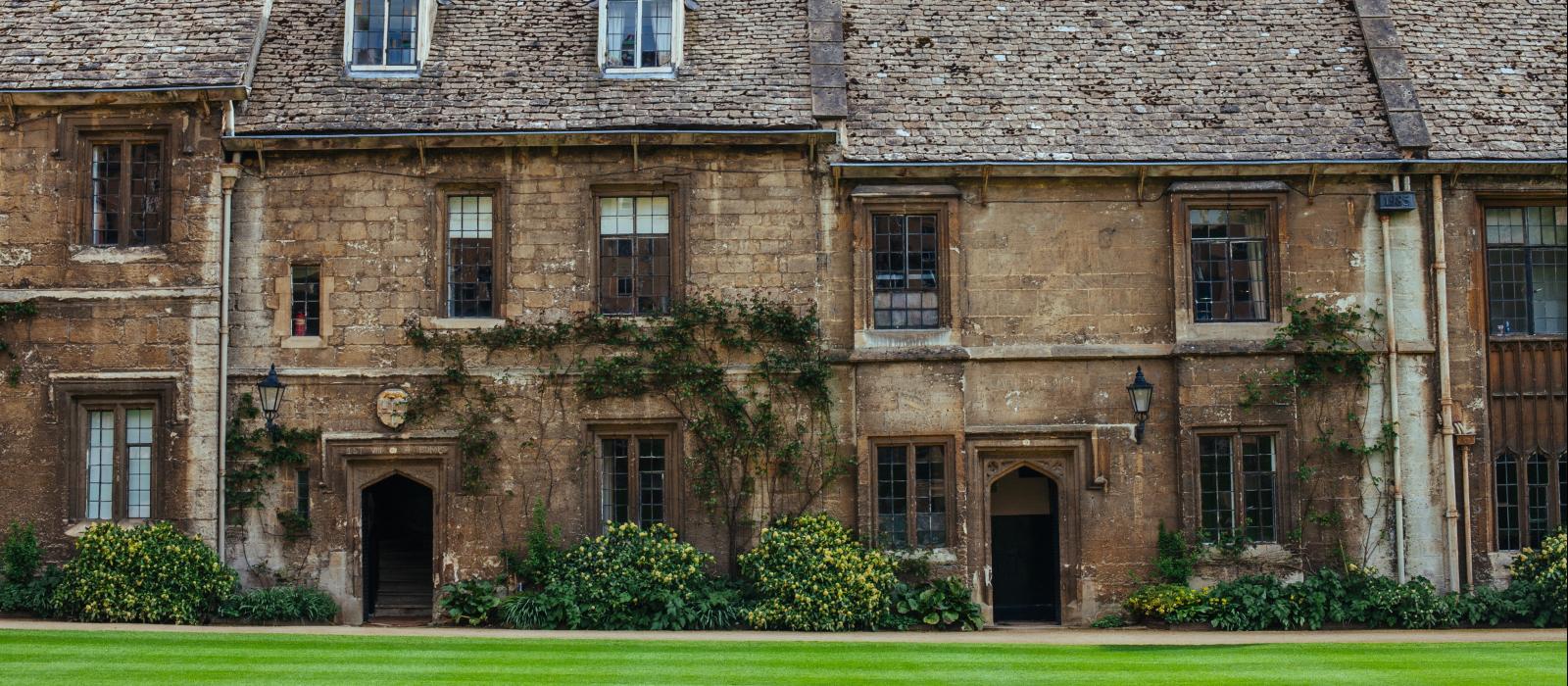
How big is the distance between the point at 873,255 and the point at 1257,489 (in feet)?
19.2

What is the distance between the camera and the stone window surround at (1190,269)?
2117 cm

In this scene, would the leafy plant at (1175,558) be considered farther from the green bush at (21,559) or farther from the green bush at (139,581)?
the green bush at (21,559)

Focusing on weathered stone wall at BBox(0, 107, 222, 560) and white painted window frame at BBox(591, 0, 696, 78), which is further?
white painted window frame at BBox(591, 0, 696, 78)

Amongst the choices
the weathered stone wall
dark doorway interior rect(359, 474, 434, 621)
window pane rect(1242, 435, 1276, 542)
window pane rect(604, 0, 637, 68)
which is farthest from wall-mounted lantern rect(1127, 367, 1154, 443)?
the weathered stone wall

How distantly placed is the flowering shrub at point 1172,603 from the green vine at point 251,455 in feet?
35.4

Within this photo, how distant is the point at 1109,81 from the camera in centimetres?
2231

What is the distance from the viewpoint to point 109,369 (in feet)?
68.1

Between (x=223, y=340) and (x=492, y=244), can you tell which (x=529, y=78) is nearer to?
(x=492, y=244)

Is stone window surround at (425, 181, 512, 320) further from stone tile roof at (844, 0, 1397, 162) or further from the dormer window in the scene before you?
stone tile roof at (844, 0, 1397, 162)

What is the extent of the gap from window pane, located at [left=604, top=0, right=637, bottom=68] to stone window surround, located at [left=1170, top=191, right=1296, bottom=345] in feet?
24.6

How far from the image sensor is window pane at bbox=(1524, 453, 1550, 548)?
21.4 m

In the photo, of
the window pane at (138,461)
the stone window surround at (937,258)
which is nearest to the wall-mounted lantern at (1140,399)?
the stone window surround at (937,258)

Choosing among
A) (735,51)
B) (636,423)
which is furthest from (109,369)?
(735,51)

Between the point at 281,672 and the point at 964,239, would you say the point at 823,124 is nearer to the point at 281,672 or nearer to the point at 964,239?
the point at 964,239
